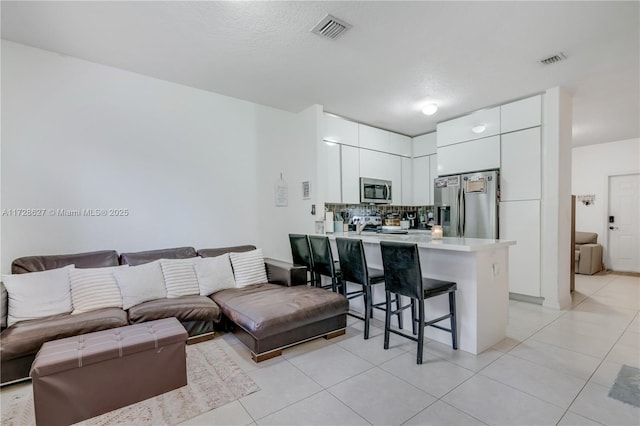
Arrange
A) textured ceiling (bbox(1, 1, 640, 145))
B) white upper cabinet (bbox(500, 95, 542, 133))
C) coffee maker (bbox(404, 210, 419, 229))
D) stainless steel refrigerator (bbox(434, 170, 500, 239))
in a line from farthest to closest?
coffee maker (bbox(404, 210, 419, 229)) < stainless steel refrigerator (bbox(434, 170, 500, 239)) < white upper cabinet (bbox(500, 95, 542, 133)) < textured ceiling (bbox(1, 1, 640, 145))

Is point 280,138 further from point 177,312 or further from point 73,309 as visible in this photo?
point 73,309

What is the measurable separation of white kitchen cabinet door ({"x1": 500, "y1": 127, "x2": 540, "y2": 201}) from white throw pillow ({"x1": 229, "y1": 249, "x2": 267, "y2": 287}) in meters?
3.51

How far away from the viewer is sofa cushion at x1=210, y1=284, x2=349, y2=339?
246 centimetres

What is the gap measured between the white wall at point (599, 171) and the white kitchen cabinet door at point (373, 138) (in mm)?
4852

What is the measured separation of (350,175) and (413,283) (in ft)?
8.61

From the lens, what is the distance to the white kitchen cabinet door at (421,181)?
5555 millimetres

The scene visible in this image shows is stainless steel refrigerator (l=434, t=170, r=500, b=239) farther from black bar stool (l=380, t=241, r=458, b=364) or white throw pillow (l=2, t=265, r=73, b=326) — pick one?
white throw pillow (l=2, t=265, r=73, b=326)

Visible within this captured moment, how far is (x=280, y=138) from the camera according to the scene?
4555mm

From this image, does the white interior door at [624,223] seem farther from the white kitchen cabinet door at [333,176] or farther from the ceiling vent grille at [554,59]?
the white kitchen cabinet door at [333,176]

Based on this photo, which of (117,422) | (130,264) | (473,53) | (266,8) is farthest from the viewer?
(130,264)

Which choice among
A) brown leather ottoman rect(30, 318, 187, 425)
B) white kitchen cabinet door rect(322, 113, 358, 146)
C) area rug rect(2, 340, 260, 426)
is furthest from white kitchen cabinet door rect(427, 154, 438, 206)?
brown leather ottoman rect(30, 318, 187, 425)

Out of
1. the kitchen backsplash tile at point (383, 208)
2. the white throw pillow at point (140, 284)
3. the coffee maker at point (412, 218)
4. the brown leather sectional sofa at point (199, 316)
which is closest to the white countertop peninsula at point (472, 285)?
the brown leather sectional sofa at point (199, 316)

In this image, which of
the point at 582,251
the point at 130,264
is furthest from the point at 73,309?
the point at 582,251

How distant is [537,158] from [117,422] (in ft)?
16.4
